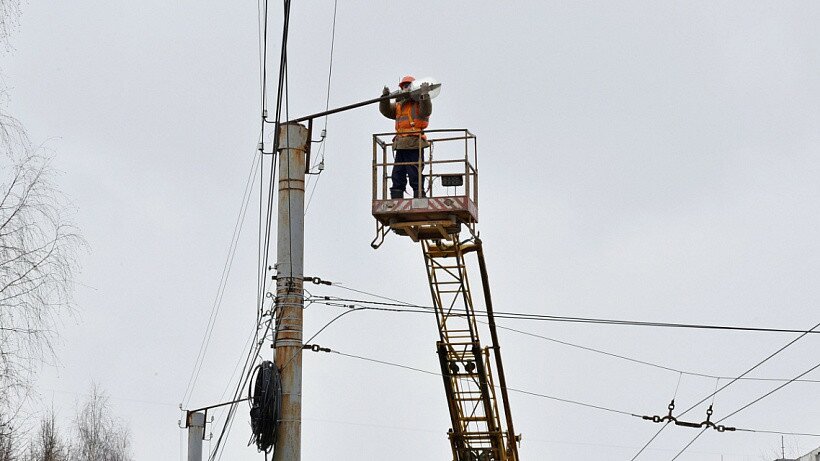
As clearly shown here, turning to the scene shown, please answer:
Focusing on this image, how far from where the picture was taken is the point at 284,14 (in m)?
18.1

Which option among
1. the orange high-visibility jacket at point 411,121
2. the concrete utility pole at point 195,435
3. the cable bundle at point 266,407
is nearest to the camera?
the cable bundle at point 266,407

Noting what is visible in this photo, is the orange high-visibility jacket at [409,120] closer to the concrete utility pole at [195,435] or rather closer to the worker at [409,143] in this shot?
the worker at [409,143]

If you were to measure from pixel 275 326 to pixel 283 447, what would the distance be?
1632 mm

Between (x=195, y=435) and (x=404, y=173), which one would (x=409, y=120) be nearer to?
(x=404, y=173)

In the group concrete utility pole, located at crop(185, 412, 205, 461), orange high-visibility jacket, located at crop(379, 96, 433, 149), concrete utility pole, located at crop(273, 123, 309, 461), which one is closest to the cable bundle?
concrete utility pole, located at crop(273, 123, 309, 461)

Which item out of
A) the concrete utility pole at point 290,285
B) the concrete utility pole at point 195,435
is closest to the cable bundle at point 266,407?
the concrete utility pole at point 290,285

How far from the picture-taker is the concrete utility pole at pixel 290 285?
58.3ft

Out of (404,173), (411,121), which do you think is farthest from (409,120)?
(404,173)

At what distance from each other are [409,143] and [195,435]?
612 centimetres

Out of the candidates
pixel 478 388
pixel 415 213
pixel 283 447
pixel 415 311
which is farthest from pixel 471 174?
pixel 283 447

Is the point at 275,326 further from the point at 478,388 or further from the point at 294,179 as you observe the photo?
the point at 478,388

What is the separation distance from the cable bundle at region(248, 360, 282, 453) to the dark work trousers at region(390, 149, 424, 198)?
578 cm

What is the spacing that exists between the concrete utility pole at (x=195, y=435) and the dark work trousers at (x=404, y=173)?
4997mm

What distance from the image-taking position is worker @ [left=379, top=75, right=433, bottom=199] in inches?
894
